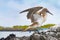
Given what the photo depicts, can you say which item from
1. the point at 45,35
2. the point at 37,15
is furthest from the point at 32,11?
the point at 45,35

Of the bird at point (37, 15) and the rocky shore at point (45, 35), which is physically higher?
the bird at point (37, 15)

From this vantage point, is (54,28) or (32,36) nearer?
(32,36)

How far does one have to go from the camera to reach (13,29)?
679 cm

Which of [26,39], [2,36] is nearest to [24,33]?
[26,39]

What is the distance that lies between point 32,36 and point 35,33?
0.55 ft

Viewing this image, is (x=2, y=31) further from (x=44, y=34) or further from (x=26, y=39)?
(x=44, y=34)

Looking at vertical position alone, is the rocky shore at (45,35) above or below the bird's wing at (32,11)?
below

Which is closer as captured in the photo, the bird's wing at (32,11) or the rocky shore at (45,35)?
the rocky shore at (45,35)

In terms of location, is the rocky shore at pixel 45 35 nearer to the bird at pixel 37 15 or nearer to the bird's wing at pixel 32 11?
the bird at pixel 37 15

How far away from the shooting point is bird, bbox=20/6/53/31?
6.67 metres

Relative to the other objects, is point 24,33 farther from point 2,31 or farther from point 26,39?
point 2,31

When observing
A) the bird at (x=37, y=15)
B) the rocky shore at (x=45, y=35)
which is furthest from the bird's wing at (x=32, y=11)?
the rocky shore at (x=45, y=35)

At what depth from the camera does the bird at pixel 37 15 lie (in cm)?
667

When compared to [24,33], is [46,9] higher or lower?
higher
